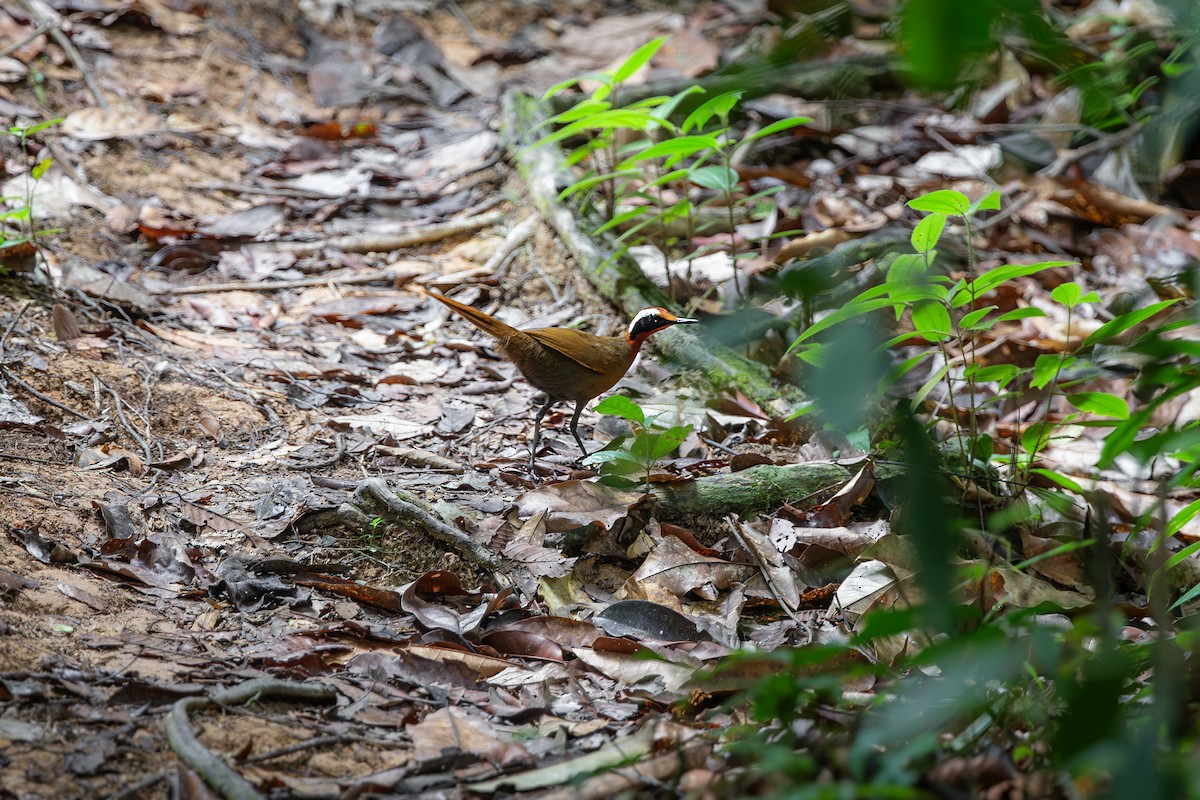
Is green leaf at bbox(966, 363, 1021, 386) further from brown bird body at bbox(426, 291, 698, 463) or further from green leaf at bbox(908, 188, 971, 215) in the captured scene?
brown bird body at bbox(426, 291, 698, 463)

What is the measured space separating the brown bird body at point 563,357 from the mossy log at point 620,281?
0.99 feet

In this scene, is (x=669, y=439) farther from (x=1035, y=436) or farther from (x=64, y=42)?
(x=64, y=42)

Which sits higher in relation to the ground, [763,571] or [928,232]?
[928,232]

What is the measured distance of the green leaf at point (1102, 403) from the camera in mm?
2863

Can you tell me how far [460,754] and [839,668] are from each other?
97 centimetres

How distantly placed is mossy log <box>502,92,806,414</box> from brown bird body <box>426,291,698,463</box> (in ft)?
0.99

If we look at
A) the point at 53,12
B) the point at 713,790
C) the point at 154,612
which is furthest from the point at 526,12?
the point at 713,790

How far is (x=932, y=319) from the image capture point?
288 cm

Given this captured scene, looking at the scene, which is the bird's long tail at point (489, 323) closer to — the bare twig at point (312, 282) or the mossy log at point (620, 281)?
the mossy log at point (620, 281)

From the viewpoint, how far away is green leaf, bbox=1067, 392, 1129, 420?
2863mm

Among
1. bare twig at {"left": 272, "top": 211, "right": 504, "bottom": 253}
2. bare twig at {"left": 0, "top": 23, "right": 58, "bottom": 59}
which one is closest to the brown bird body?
bare twig at {"left": 272, "top": 211, "right": 504, "bottom": 253}

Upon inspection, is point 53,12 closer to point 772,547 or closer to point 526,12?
point 526,12

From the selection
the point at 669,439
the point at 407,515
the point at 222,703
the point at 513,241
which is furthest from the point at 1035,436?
the point at 513,241

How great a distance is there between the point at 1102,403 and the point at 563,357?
1.84 metres
